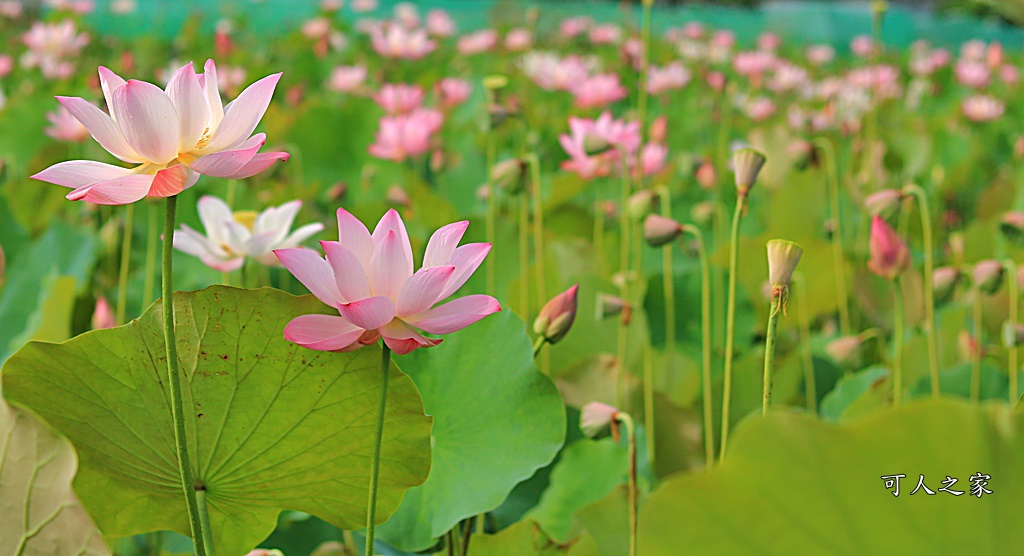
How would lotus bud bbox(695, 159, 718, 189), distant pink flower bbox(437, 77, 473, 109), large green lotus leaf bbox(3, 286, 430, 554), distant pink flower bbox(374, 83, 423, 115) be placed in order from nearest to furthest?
large green lotus leaf bbox(3, 286, 430, 554)
lotus bud bbox(695, 159, 718, 189)
distant pink flower bbox(374, 83, 423, 115)
distant pink flower bbox(437, 77, 473, 109)

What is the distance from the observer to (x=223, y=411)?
1.33 feet

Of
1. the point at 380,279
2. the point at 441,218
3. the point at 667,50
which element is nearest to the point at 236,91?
the point at 441,218

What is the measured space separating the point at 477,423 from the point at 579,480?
13 cm

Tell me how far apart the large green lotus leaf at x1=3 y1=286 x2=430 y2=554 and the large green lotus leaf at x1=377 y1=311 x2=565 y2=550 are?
0.11m

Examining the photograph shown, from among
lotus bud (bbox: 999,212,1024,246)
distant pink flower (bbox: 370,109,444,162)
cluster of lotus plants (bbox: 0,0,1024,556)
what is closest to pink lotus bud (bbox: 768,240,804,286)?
cluster of lotus plants (bbox: 0,0,1024,556)

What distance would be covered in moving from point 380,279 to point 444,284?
0.09 feet

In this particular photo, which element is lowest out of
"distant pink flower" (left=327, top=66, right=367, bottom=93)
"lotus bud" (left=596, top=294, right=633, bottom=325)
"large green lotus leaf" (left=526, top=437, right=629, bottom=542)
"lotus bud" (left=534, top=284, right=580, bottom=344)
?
"large green lotus leaf" (left=526, top=437, right=629, bottom=542)

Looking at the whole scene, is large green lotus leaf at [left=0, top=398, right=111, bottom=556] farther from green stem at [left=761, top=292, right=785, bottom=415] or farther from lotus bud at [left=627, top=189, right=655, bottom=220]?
lotus bud at [left=627, top=189, right=655, bottom=220]

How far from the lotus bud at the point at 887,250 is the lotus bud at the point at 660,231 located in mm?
140

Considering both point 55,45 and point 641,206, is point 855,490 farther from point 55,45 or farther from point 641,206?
point 55,45

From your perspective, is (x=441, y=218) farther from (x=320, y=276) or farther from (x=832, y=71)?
(x=832, y=71)

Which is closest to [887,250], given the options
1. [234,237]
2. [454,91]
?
[234,237]

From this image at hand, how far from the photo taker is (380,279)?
37 centimetres

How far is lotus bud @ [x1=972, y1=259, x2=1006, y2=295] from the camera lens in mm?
732
